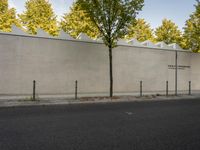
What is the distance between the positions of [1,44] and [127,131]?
1253 centimetres

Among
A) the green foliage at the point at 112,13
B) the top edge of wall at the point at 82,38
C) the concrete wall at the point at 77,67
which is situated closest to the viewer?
the green foliage at the point at 112,13

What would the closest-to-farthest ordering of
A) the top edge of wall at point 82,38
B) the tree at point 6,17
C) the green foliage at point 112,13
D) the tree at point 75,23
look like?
1. the green foliage at point 112,13
2. the top edge of wall at point 82,38
3. the tree at point 6,17
4. the tree at point 75,23

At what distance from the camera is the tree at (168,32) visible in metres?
41.8

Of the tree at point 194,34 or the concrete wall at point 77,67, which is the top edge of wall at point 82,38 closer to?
the concrete wall at point 77,67

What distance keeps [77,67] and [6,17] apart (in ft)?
69.8

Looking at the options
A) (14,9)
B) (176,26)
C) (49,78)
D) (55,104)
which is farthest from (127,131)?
(176,26)

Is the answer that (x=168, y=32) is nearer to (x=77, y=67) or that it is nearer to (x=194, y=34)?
(x=194, y=34)

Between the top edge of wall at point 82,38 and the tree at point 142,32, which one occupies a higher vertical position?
the tree at point 142,32

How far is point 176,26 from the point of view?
4288cm

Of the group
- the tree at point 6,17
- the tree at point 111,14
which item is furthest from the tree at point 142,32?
the tree at point 111,14

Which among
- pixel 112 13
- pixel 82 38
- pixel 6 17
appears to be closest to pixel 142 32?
pixel 6 17

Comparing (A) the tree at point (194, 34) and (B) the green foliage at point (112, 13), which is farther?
(A) the tree at point (194, 34)

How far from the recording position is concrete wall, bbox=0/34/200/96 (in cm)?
1579

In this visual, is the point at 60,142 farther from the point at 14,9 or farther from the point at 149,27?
the point at 149,27
